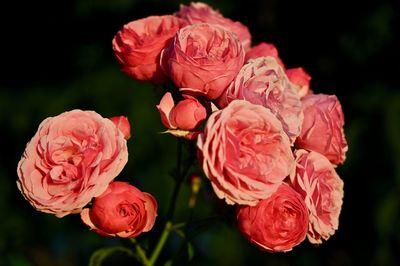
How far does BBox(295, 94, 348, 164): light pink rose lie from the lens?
989 mm

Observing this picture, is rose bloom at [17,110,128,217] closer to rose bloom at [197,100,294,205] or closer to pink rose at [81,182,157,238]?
pink rose at [81,182,157,238]

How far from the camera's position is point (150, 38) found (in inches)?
41.1

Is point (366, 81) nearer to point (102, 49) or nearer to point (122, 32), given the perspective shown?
point (102, 49)

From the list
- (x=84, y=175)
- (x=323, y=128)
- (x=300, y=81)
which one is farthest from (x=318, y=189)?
(x=84, y=175)

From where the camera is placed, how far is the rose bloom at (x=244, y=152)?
0.84m

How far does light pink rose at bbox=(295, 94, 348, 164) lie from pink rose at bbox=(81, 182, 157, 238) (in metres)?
0.25

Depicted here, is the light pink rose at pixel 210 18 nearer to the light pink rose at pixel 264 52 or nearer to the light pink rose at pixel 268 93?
the light pink rose at pixel 264 52

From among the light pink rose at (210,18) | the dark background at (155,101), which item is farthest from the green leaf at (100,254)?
the dark background at (155,101)

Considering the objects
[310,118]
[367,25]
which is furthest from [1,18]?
[310,118]

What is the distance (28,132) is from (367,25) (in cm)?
133

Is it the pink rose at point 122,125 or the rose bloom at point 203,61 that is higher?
the rose bloom at point 203,61

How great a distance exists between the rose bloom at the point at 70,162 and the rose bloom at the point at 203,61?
0.41 feet

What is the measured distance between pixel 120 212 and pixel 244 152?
0.58 ft

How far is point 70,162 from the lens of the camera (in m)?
0.89
